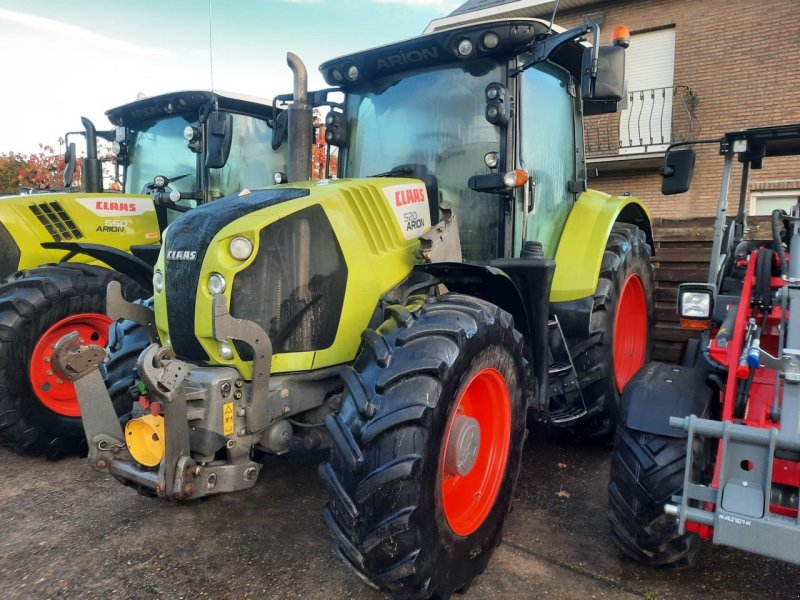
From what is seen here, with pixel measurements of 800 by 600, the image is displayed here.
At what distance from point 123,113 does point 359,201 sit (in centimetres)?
362

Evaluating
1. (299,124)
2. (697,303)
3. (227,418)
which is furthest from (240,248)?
(697,303)

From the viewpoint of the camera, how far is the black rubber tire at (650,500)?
7.68 feet

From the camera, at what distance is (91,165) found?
16.8 ft

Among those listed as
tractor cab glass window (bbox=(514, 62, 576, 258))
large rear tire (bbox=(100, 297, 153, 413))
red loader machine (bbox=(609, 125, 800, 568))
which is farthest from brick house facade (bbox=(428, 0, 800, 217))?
large rear tire (bbox=(100, 297, 153, 413))

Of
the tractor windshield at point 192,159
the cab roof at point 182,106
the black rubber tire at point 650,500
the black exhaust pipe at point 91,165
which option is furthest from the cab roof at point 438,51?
the black exhaust pipe at point 91,165

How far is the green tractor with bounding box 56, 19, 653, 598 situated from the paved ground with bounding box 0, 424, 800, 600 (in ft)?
1.08

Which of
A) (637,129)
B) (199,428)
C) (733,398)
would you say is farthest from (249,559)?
(637,129)

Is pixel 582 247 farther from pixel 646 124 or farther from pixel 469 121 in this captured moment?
pixel 646 124

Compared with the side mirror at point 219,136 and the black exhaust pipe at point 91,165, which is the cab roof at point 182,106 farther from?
the side mirror at point 219,136

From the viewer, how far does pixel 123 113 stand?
530 centimetres

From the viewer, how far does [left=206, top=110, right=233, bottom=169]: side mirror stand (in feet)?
13.6

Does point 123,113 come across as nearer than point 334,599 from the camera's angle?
No

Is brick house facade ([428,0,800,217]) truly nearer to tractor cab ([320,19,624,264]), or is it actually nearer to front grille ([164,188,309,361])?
tractor cab ([320,19,624,264])

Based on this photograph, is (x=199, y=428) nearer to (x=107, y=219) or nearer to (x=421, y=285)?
(x=421, y=285)
